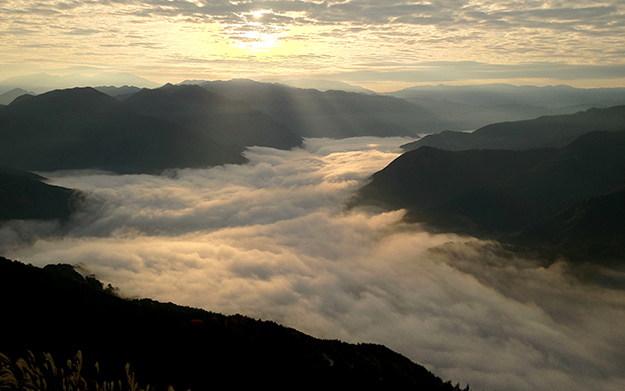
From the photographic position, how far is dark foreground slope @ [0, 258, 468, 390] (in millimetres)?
36906

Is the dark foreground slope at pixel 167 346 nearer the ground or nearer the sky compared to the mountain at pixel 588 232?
nearer the sky

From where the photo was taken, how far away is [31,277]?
55062 mm

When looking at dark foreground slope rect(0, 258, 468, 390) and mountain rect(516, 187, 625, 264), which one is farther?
mountain rect(516, 187, 625, 264)

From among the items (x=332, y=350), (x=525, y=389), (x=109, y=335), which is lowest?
(x=525, y=389)

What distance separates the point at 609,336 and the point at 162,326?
→ 139m

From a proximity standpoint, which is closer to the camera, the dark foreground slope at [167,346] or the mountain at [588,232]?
the dark foreground slope at [167,346]

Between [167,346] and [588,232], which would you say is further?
[588,232]

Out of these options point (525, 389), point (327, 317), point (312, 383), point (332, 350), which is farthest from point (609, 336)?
point (312, 383)

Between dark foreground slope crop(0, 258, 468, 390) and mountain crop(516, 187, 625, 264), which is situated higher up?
dark foreground slope crop(0, 258, 468, 390)

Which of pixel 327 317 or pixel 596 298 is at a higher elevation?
pixel 596 298

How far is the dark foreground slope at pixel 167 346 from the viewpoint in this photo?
36906mm

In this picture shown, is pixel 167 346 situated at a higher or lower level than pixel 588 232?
higher

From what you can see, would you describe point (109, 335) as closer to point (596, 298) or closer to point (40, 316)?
point (40, 316)

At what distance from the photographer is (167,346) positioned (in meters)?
41.8
